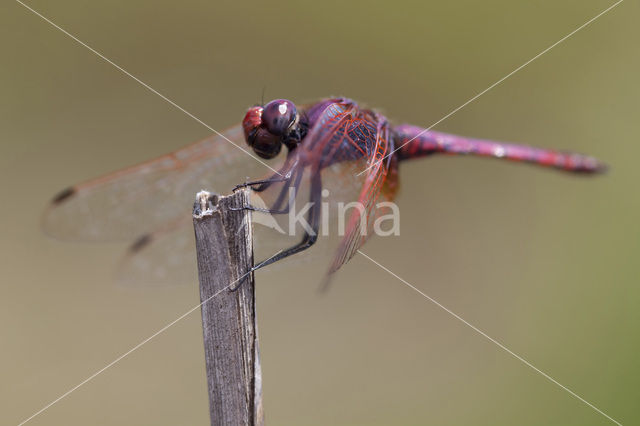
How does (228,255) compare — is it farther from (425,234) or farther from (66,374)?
(425,234)

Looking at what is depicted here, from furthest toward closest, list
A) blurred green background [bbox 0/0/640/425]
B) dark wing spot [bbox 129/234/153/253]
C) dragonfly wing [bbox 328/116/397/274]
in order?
1. blurred green background [bbox 0/0/640/425]
2. dark wing spot [bbox 129/234/153/253]
3. dragonfly wing [bbox 328/116/397/274]

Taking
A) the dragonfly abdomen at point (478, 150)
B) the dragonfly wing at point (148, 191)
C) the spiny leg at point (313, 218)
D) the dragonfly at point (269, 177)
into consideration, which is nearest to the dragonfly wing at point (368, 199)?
the dragonfly at point (269, 177)

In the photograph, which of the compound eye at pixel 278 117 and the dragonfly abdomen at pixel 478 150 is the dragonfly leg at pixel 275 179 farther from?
the dragonfly abdomen at pixel 478 150

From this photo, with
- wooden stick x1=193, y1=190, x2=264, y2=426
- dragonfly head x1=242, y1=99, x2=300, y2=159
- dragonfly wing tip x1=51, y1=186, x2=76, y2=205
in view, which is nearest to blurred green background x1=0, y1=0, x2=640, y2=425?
dragonfly wing tip x1=51, y1=186, x2=76, y2=205

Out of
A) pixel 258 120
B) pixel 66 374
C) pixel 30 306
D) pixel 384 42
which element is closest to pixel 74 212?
pixel 258 120

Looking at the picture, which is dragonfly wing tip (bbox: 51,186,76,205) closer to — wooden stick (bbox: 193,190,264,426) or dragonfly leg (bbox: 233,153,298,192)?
dragonfly leg (bbox: 233,153,298,192)

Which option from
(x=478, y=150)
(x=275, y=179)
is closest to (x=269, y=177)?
(x=275, y=179)
